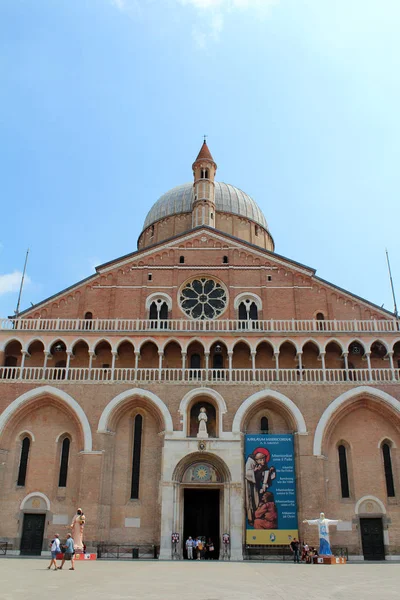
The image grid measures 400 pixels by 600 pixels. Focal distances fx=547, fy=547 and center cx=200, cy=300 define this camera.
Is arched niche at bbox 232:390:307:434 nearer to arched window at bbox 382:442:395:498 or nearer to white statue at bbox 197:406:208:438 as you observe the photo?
white statue at bbox 197:406:208:438

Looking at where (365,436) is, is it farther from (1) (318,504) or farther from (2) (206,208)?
(2) (206,208)

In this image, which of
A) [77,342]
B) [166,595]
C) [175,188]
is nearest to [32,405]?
[77,342]

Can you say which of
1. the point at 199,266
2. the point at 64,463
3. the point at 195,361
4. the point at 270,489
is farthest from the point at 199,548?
the point at 199,266

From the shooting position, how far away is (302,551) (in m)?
22.2

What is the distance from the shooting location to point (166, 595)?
9.98 meters

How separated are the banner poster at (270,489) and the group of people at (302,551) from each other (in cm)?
49

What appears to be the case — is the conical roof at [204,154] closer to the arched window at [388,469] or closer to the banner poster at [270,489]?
the banner poster at [270,489]

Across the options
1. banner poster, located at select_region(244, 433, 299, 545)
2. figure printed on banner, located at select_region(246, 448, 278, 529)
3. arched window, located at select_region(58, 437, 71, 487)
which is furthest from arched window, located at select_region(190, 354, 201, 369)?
arched window, located at select_region(58, 437, 71, 487)

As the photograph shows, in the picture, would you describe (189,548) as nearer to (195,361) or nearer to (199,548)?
(199,548)

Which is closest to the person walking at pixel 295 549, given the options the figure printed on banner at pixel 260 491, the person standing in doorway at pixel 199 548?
the figure printed on banner at pixel 260 491

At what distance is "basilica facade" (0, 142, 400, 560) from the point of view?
2362cm

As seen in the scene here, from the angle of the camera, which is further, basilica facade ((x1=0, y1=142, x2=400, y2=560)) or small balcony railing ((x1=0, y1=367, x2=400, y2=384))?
small balcony railing ((x1=0, y1=367, x2=400, y2=384))

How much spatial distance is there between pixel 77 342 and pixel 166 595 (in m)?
17.7

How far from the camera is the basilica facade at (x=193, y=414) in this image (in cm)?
2362
